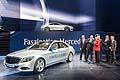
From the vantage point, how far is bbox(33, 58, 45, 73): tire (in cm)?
925

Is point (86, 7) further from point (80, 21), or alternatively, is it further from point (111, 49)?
point (111, 49)

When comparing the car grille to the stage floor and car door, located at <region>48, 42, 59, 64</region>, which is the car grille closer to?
the stage floor

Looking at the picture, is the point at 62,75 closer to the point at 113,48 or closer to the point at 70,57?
the point at 70,57

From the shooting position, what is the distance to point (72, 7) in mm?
16344

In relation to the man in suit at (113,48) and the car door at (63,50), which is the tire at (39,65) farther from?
the man in suit at (113,48)

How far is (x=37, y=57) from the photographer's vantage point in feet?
30.4

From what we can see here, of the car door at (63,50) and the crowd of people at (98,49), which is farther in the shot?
the crowd of people at (98,49)

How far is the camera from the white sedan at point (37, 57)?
9102mm

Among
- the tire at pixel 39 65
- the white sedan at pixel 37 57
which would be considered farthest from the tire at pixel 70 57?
the tire at pixel 39 65

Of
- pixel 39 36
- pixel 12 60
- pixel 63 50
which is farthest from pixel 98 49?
pixel 12 60

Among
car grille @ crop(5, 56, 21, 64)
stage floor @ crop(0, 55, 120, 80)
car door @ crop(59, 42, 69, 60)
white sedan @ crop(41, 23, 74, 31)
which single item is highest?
white sedan @ crop(41, 23, 74, 31)

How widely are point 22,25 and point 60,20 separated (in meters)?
2.65

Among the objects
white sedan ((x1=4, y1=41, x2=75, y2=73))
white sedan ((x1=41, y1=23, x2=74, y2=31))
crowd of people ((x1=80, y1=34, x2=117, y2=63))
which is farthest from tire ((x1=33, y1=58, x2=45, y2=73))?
white sedan ((x1=41, y1=23, x2=74, y2=31))

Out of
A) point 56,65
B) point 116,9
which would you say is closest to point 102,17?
point 116,9
